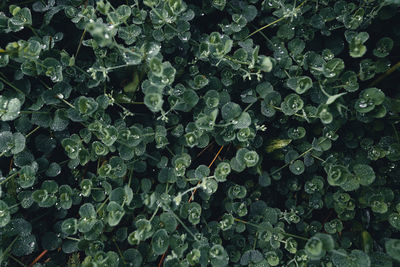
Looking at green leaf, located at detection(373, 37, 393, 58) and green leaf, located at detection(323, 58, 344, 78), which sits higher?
green leaf, located at detection(373, 37, 393, 58)

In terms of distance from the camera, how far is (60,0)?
8.36 feet

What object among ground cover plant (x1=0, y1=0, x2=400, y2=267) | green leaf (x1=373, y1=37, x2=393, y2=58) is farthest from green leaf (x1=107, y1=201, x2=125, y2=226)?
green leaf (x1=373, y1=37, x2=393, y2=58)

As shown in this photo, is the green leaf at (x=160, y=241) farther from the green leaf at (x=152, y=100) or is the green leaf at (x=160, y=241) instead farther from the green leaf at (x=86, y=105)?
the green leaf at (x=86, y=105)

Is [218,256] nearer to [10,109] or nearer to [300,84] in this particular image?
[300,84]

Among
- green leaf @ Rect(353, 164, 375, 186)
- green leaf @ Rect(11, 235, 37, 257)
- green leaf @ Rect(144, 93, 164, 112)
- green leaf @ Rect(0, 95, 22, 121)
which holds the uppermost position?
green leaf @ Rect(144, 93, 164, 112)

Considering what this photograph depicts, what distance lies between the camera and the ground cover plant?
2.29 m

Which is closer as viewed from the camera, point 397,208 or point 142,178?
point 397,208

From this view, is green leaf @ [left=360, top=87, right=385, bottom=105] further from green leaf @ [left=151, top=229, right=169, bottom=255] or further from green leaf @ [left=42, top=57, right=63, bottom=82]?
green leaf @ [left=42, top=57, right=63, bottom=82]

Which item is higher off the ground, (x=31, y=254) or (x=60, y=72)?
(x=60, y=72)

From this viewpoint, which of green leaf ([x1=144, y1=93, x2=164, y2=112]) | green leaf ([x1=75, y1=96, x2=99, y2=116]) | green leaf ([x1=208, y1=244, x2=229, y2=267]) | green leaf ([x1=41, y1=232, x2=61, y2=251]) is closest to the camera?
green leaf ([x1=144, y1=93, x2=164, y2=112])

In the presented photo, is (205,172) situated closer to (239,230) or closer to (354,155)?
(239,230)

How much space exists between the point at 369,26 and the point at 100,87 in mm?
1893

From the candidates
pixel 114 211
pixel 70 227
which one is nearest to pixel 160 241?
pixel 114 211

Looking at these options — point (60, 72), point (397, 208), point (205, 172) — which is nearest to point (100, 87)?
point (60, 72)
